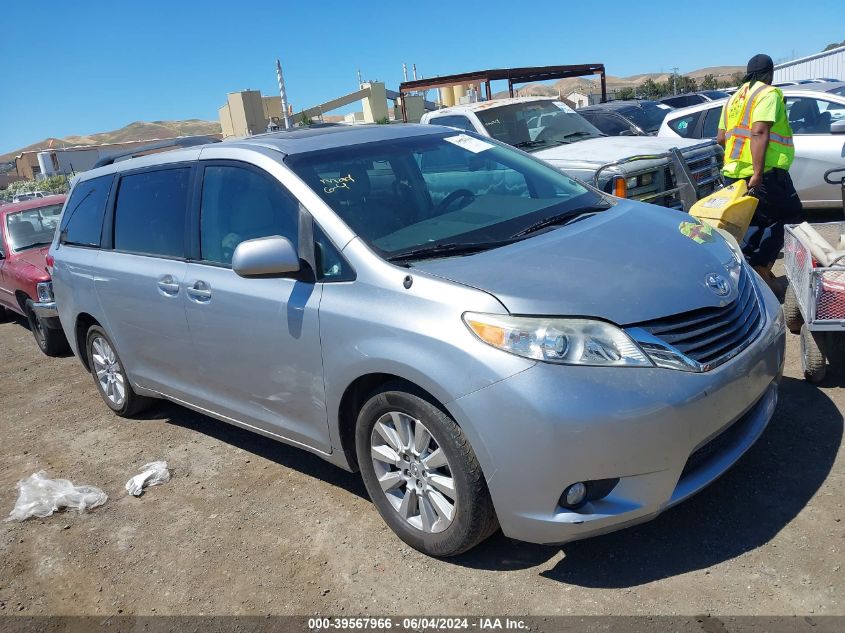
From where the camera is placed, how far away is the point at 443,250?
3.34 metres

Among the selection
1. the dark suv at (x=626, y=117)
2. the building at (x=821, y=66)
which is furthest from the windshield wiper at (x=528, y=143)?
the building at (x=821, y=66)

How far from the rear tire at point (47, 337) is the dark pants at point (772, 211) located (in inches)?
276

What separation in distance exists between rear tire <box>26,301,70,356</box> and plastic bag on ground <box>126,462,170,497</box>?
4.11 meters

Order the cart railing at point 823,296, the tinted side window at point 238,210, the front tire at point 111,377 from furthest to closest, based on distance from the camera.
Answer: the front tire at point 111,377 → the cart railing at point 823,296 → the tinted side window at point 238,210

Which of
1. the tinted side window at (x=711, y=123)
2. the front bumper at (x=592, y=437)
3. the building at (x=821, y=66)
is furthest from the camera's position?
the building at (x=821, y=66)

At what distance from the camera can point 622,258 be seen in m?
3.19

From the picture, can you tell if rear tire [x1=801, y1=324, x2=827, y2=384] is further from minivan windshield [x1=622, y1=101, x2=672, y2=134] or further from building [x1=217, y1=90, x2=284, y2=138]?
building [x1=217, y1=90, x2=284, y2=138]

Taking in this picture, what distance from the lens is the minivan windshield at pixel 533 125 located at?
8.88 metres

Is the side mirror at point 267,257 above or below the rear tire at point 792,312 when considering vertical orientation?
above

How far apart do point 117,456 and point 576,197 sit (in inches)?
138

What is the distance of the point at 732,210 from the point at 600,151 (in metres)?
2.56

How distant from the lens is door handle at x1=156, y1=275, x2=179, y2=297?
4262 mm

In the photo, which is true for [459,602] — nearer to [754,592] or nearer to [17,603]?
[754,592]

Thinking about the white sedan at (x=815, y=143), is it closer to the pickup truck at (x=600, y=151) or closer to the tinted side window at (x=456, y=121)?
the pickup truck at (x=600, y=151)
